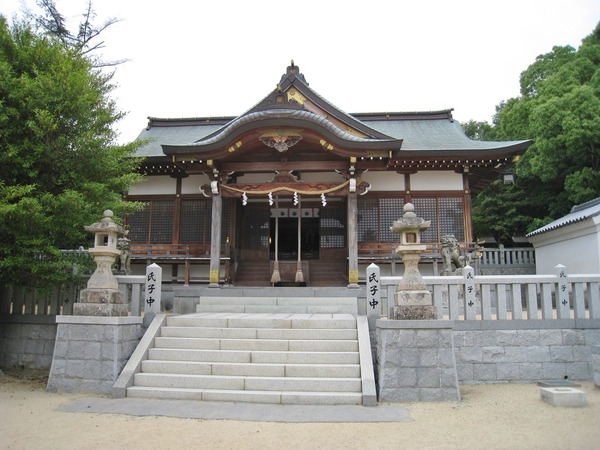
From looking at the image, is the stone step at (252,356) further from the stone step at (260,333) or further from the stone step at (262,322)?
the stone step at (262,322)

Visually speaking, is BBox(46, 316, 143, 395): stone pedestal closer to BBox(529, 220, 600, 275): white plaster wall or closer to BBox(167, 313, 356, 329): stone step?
BBox(167, 313, 356, 329): stone step

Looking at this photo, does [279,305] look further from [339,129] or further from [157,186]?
[157,186]

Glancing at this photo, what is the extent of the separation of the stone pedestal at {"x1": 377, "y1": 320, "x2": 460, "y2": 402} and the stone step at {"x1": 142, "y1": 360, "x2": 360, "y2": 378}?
55cm

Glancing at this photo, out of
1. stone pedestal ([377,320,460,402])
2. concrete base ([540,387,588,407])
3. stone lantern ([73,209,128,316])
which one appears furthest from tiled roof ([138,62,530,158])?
concrete base ([540,387,588,407])

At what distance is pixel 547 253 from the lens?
16000 mm

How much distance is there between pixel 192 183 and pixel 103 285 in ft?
23.8

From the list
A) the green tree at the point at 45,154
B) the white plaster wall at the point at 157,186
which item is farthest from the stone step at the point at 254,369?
the white plaster wall at the point at 157,186

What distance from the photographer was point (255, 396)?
638cm

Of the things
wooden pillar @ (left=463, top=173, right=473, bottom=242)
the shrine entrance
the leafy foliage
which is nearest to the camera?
wooden pillar @ (left=463, top=173, right=473, bottom=242)

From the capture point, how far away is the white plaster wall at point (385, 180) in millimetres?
13773

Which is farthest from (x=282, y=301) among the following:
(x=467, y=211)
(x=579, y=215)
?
(x=579, y=215)

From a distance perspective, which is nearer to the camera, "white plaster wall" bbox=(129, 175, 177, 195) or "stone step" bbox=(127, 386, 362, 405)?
"stone step" bbox=(127, 386, 362, 405)

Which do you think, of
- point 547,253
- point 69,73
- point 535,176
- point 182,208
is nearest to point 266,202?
point 182,208

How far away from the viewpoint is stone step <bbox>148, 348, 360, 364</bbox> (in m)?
7.08
